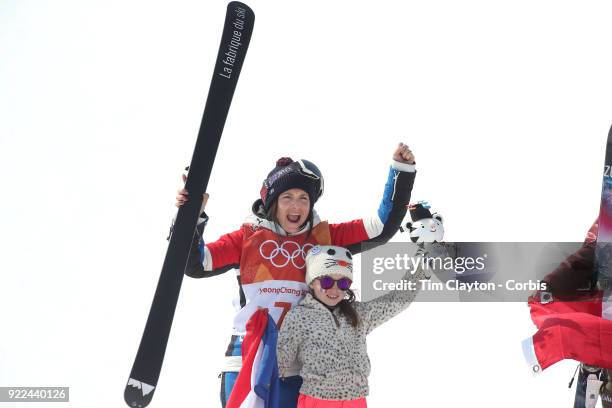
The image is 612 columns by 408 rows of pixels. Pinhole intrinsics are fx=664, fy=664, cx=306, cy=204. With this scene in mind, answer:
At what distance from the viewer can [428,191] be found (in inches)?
166

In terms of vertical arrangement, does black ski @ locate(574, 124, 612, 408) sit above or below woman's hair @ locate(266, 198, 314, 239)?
below

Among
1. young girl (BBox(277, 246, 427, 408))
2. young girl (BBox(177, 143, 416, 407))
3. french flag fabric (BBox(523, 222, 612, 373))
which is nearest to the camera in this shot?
french flag fabric (BBox(523, 222, 612, 373))

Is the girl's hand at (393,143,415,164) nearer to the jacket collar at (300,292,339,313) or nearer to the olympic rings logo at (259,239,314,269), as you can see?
the olympic rings logo at (259,239,314,269)

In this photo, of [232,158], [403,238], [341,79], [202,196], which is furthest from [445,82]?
[202,196]

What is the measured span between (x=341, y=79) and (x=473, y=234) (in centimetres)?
213

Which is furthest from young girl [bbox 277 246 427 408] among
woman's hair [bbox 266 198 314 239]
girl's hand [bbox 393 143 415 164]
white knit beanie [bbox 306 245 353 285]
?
girl's hand [bbox 393 143 415 164]

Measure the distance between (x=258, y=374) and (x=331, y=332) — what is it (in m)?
0.31

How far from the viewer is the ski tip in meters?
2.49

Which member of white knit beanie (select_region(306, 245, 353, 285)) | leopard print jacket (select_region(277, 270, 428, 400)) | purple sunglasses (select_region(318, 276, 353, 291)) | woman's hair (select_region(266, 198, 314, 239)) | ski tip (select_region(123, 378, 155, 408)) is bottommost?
ski tip (select_region(123, 378, 155, 408))

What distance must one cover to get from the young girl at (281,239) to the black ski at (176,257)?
0.06 meters

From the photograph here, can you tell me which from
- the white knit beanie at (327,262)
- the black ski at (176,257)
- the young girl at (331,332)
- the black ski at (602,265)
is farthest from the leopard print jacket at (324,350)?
the black ski at (602,265)

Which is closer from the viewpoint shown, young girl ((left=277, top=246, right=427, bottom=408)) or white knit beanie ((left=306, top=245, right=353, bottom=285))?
young girl ((left=277, top=246, right=427, bottom=408))

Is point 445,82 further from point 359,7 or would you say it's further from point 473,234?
point 473,234

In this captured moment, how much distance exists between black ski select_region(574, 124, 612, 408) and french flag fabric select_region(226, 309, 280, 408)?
3.53 ft
